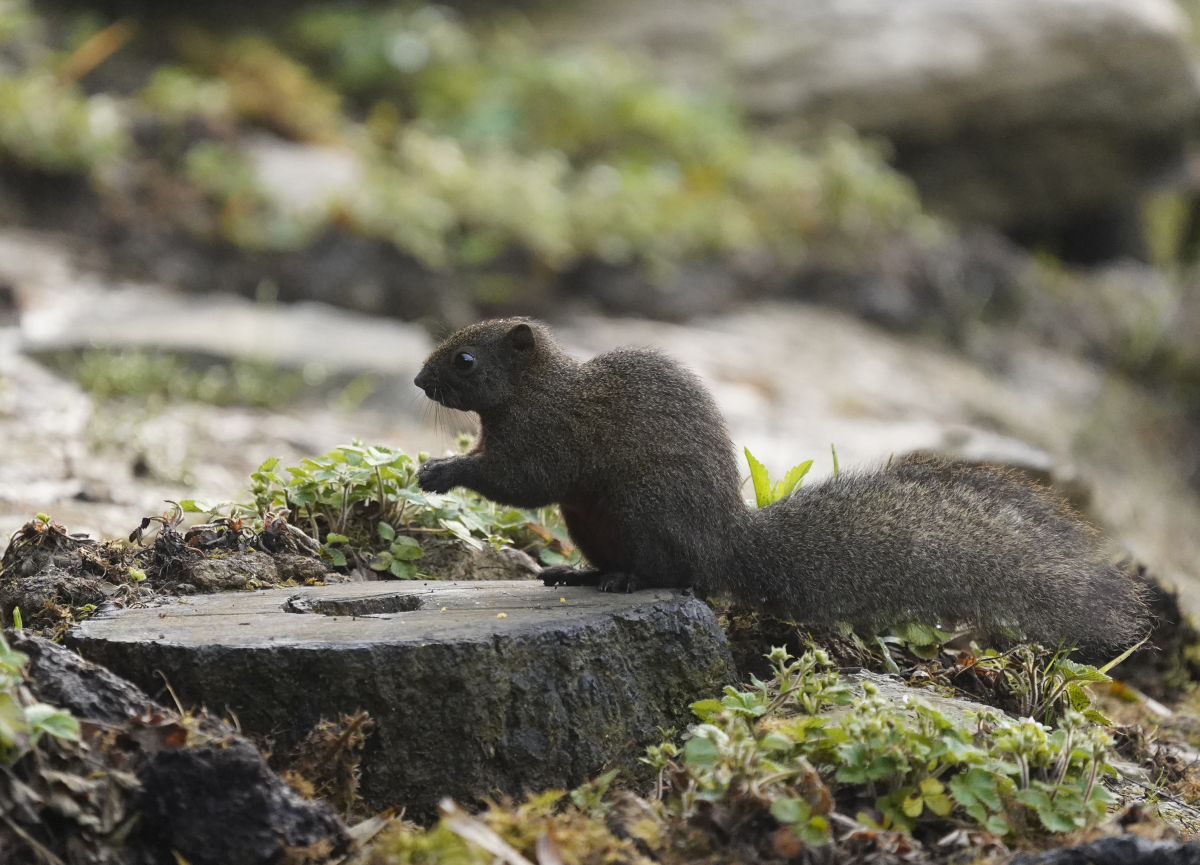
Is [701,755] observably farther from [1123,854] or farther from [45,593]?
[45,593]

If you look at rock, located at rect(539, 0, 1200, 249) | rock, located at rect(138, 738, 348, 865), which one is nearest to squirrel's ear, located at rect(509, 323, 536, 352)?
rock, located at rect(138, 738, 348, 865)

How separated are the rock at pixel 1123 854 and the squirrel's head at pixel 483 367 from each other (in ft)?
8.03

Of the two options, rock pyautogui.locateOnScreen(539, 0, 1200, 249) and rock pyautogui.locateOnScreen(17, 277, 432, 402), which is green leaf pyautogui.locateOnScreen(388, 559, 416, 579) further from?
rock pyautogui.locateOnScreen(539, 0, 1200, 249)

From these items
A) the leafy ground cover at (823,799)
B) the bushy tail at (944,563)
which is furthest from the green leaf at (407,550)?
the leafy ground cover at (823,799)

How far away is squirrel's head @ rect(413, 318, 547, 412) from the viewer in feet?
14.9

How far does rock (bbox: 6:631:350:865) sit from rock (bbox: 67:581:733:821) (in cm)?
29

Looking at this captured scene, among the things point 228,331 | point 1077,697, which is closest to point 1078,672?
point 1077,697

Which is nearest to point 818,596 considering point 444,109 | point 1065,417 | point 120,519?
point 120,519

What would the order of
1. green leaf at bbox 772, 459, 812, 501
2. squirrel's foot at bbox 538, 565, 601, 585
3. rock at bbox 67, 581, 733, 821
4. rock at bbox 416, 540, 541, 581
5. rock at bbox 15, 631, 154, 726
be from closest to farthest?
rock at bbox 15, 631, 154, 726
rock at bbox 67, 581, 733, 821
squirrel's foot at bbox 538, 565, 601, 585
rock at bbox 416, 540, 541, 581
green leaf at bbox 772, 459, 812, 501

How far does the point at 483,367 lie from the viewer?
458 cm

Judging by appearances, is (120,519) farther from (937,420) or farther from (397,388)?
(937,420)

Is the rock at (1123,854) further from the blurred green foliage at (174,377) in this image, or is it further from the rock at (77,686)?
the blurred green foliage at (174,377)

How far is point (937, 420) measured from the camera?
980 centimetres

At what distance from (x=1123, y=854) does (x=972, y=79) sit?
478 inches
